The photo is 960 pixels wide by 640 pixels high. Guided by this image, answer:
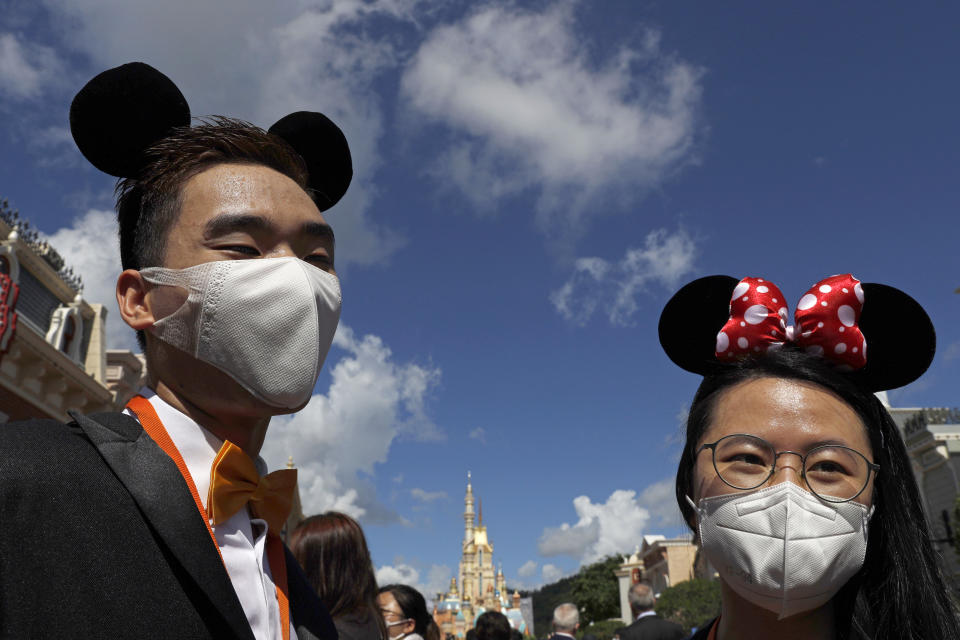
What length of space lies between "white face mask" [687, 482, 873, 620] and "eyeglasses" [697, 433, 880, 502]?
1.7 inches

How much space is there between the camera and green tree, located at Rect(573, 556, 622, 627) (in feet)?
273

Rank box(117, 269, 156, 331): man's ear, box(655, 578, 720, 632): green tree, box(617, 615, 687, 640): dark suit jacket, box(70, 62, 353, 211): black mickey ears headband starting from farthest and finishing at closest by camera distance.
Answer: box(655, 578, 720, 632): green tree, box(617, 615, 687, 640): dark suit jacket, box(70, 62, 353, 211): black mickey ears headband, box(117, 269, 156, 331): man's ear

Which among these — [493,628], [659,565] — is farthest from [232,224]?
[659,565]

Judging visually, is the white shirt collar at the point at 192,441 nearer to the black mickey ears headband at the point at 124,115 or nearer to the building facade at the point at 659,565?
the black mickey ears headband at the point at 124,115

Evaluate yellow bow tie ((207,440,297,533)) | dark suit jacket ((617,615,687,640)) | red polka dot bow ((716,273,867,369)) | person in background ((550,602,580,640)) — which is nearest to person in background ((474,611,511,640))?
dark suit jacket ((617,615,687,640))

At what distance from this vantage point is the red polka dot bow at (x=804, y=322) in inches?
106

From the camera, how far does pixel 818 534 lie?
2.27 meters

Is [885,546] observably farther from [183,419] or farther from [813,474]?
[183,419]

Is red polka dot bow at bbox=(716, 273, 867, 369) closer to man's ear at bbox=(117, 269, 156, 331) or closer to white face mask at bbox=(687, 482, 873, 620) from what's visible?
white face mask at bbox=(687, 482, 873, 620)

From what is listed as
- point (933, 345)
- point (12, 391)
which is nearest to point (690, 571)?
point (12, 391)

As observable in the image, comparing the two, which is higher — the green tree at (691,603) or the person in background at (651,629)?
the green tree at (691,603)

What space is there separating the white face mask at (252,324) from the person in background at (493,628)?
7263 millimetres

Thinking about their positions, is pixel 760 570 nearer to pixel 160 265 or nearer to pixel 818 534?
pixel 818 534

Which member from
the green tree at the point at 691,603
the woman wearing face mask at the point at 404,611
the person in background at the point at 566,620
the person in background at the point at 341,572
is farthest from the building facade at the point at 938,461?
the person in background at the point at 341,572
